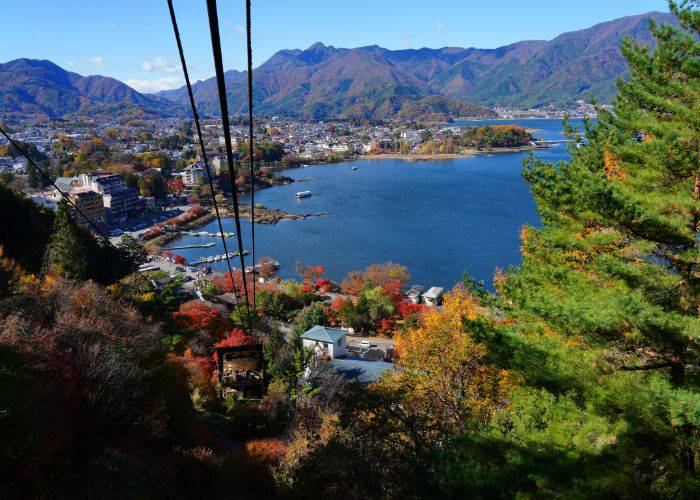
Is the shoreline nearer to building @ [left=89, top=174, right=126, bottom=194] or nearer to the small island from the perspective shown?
the small island

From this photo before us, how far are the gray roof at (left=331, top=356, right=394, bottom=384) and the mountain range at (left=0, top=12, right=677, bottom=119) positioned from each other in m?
85.7

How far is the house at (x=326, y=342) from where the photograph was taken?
854 cm

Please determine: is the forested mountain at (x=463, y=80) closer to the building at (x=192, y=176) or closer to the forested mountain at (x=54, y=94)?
the forested mountain at (x=54, y=94)

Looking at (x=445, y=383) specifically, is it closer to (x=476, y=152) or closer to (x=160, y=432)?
(x=160, y=432)

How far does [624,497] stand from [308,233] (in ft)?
65.0

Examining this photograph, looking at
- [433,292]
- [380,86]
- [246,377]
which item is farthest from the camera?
[380,86]

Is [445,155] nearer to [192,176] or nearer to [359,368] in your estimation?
[192,176]

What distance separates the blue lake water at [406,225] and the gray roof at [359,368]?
5810 millimetres

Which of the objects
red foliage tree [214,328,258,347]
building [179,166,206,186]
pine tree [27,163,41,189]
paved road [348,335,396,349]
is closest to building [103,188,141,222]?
building [179,166,206,186]

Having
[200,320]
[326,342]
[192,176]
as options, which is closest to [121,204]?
[192,176]

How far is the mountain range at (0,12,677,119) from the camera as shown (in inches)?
3802

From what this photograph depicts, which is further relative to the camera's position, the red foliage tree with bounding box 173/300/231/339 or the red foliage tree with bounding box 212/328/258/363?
the red foliage tree with bounding box 173/300/231/339

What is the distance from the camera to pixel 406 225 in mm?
21875

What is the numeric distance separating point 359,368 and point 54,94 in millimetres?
118182
